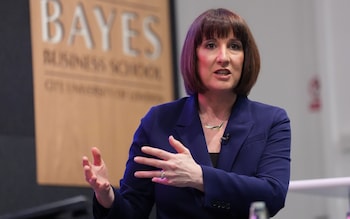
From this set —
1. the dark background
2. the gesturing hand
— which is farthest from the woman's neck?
the dark background

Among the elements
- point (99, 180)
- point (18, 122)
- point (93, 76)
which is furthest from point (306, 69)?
point (99, 180)

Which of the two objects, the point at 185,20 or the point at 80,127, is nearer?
the point at 80,127

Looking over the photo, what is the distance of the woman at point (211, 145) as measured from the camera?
2547 mm

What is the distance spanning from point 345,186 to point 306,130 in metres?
2.92

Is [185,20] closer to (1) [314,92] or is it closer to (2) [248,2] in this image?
(2) [248,2]

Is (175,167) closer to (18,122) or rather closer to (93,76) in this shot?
(18,122)

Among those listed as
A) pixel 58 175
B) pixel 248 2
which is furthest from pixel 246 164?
pixel 248 2

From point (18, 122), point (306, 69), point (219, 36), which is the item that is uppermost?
point (219, 36)

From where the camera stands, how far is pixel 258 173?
2.64 m

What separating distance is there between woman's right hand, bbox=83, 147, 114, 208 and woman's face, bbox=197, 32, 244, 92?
0.40 metres

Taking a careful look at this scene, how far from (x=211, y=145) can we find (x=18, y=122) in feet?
8.52

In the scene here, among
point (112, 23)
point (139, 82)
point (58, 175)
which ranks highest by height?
point (112, 23)

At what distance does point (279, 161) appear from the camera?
104 inches

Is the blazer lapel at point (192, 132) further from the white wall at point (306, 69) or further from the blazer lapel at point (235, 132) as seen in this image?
the white wall at point (306, 69)
